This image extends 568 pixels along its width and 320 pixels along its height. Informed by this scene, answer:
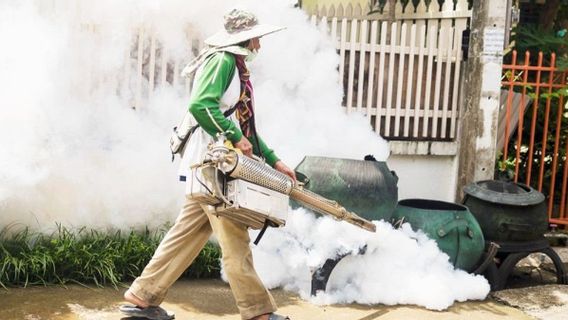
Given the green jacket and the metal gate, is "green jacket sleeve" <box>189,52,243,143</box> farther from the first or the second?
the metal gate

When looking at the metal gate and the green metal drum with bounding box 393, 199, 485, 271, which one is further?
the metal gate

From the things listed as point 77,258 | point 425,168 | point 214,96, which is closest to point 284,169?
point 214,96

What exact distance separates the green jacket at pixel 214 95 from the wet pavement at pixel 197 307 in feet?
4.95

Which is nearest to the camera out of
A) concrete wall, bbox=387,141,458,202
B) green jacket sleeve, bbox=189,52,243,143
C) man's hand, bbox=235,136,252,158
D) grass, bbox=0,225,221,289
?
green jacket sleeve, bbox=189,52,243,143

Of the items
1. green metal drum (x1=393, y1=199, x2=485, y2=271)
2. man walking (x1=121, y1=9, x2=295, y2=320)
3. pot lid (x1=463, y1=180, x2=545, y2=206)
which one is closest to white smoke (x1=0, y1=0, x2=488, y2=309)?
green metal drum (x1=393, y1=199, x2=485, y2=271)

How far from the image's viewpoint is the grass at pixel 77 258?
5547mm

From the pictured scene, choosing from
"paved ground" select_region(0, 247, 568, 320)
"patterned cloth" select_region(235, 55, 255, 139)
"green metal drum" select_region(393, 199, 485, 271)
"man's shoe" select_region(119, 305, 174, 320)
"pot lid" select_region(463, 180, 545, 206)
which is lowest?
"paved ground" select_region(0, 247, 568, 320)

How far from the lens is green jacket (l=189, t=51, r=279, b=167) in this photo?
436 centimetres

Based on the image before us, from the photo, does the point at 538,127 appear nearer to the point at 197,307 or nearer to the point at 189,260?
the point at 197,307

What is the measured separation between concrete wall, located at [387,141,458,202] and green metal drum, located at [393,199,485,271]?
1262mm

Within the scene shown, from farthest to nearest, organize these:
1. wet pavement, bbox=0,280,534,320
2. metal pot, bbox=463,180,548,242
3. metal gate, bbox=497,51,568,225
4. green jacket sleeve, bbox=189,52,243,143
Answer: metal gate, bbox=497,51,568,225
metal pot, bbox=463,180,548,242
wet pavement, bbox=0,280,534,320
green jacket sleeve, bbox=189,52,243,143

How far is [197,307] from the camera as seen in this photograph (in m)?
5.47

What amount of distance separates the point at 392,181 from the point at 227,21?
2125mm

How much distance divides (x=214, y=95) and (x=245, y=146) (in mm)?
356
